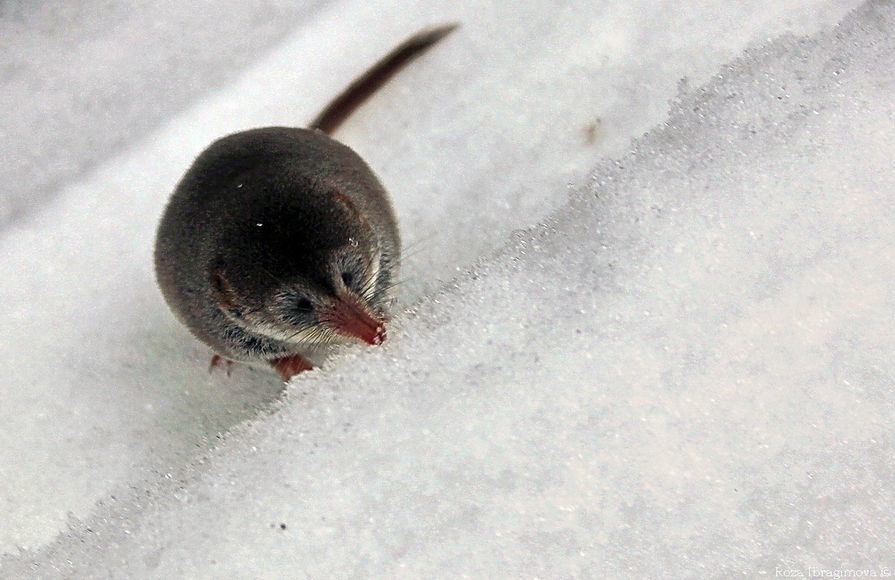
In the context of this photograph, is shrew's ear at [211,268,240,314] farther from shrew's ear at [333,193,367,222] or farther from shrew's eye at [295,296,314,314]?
shrew's ear at [333,193,367,222]

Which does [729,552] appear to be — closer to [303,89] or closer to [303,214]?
[303,214]

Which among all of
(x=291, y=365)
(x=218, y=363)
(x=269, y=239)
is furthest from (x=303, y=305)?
(x=218, y=363)

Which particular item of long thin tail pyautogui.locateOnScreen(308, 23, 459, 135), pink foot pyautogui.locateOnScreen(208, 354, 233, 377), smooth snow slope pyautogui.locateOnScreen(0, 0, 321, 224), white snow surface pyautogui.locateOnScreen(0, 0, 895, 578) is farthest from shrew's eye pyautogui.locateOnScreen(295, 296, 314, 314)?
smooth snow slope pyautogui.locateOnScreen(0, 0, 321, 224)

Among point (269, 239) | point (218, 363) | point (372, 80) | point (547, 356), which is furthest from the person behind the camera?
point (372, 80)

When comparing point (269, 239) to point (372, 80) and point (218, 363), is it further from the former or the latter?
point (372, 80)

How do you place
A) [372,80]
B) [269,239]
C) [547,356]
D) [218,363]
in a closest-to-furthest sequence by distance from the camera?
1. [269,239]
2. [547,356]
3. [218,363]
4. [372,80]

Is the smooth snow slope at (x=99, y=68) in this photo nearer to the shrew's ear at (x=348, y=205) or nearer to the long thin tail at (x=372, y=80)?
the long thin tail at (x=372, y=80)

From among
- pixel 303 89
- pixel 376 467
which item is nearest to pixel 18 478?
pixel 376 467
